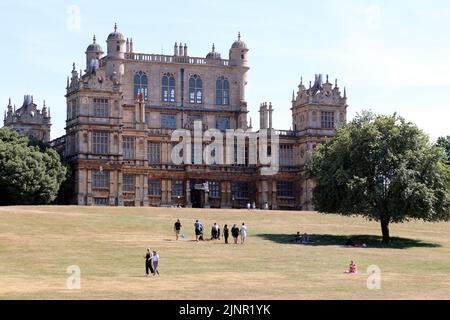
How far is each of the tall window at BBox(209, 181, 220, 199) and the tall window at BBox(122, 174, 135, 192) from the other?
1018 cm

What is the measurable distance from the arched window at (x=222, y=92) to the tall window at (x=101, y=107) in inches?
835

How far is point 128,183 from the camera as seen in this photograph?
377 ft

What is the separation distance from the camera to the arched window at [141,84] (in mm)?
124875

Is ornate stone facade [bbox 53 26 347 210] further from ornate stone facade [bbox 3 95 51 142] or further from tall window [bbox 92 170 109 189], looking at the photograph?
ornate stone facade [bbox 3 95 51 142]

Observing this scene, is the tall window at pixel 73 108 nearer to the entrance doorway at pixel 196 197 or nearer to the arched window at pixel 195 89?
the entrance doorway at pixel 196 197

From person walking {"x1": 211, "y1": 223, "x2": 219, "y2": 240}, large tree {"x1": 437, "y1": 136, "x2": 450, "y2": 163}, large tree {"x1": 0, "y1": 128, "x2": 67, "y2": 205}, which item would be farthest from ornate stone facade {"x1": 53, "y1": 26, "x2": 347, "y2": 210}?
person walking {"x1": 211, "y1": 223, "x2": 219, "y2": 240}

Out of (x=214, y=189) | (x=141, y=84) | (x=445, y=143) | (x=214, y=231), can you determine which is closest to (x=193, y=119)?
(x=141, y=84)

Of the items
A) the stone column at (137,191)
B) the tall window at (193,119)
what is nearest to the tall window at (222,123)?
the tall window at (193,119)

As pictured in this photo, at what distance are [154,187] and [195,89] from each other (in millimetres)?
16832

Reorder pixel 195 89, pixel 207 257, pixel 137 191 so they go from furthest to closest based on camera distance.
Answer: pixel 195 89, pixel 137 191, pixel 207 257

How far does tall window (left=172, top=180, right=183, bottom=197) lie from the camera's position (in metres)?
119

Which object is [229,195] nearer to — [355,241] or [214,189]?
[214,189]

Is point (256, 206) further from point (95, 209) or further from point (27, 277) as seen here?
point (27, 277)
